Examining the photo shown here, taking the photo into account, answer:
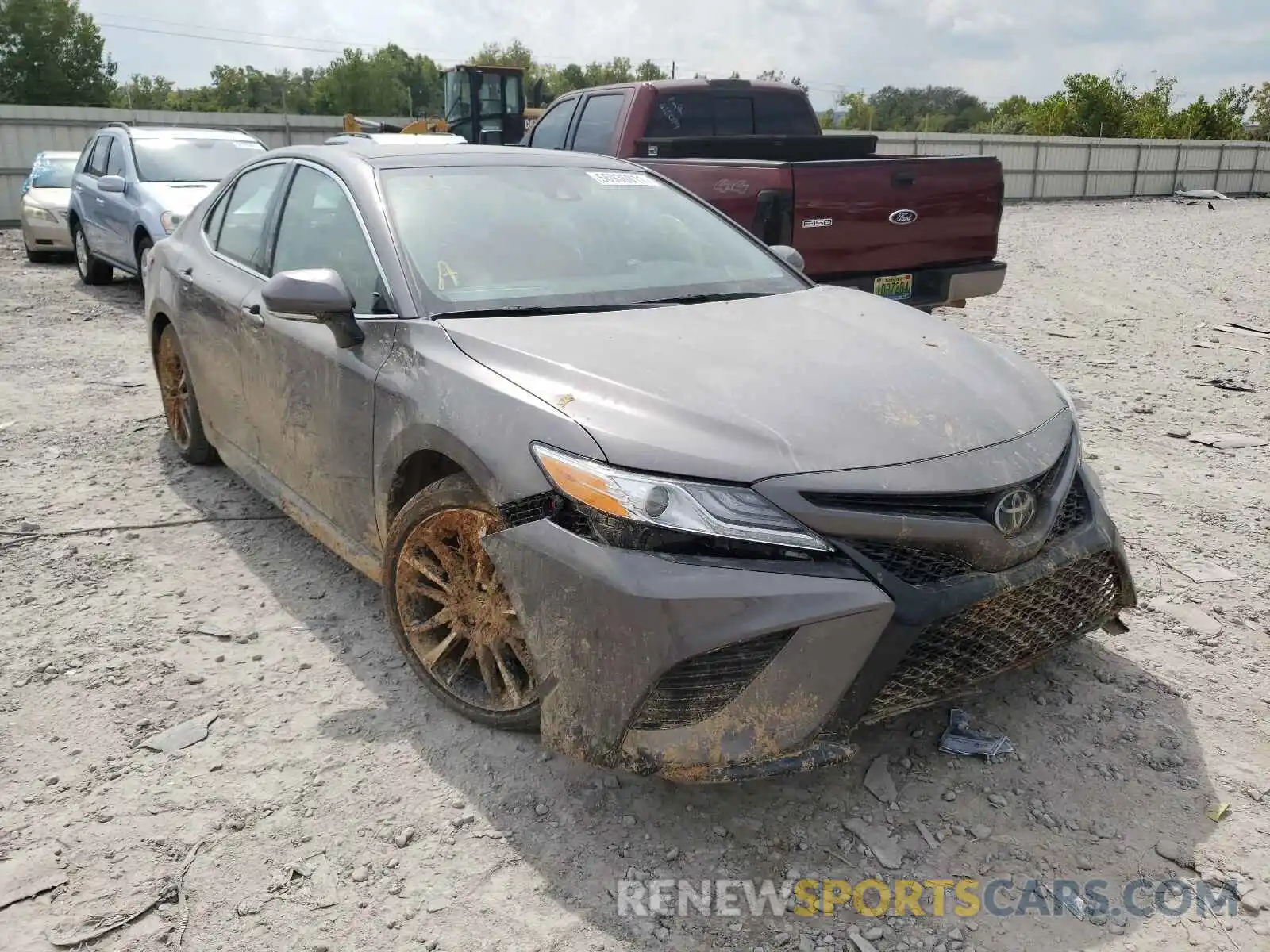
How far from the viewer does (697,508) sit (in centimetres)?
235

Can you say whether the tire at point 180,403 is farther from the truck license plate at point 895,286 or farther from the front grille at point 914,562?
the truck license plate at point 895,286

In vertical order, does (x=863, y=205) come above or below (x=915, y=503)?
above

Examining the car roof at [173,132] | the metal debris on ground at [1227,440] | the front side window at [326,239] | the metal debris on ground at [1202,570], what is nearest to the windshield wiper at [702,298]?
the front side window at [326,239]

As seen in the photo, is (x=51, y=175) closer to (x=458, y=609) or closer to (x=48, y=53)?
(x=458, y=609)

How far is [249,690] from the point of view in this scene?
328 centimetres

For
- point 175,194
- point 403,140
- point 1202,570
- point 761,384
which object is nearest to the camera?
point 761,384

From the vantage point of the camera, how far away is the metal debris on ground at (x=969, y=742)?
289 centimetres

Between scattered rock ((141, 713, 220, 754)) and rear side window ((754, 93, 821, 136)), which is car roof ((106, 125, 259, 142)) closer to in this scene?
rear side window ((754, 93, 821, 136))

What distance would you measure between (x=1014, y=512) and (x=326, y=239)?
250 cm

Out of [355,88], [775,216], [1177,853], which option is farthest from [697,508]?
[355,88]

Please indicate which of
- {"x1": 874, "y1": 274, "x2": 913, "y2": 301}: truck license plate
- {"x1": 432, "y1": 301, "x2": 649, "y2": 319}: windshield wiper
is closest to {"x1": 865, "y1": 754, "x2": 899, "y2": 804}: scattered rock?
{"x1": 432, "y1": 301, "x2": 649, "y2": 319}: windshield wiper

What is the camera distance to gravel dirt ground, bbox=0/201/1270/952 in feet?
7.64

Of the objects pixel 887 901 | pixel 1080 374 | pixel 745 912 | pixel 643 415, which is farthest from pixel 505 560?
pixel 1080 374

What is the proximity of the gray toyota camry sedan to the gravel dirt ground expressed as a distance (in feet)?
0.95
